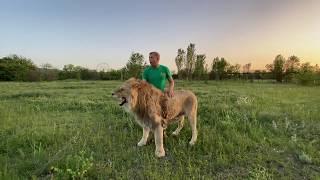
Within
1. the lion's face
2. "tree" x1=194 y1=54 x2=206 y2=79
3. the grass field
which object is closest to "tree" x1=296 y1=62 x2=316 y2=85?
"tree" x1=194 y1=54 x2=206 y2=79

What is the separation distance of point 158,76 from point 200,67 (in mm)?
38436

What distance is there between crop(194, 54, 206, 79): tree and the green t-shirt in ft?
123

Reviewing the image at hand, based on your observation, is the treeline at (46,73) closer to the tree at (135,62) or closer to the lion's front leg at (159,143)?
the tree at (135,62)

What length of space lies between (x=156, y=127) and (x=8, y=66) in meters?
46.1

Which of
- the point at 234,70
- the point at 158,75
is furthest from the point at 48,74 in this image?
the point at 158,75

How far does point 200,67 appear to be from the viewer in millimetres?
44781

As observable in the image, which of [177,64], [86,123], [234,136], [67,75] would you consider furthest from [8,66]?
[234,136]

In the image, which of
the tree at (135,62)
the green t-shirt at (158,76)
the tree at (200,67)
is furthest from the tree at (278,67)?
the green t-shirt at (158,76)

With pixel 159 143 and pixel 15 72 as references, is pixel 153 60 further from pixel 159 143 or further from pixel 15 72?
pixel 15 72

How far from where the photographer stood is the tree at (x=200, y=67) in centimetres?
4419

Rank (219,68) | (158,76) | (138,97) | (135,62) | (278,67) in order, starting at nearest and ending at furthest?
(138,97)
(158,76)
(135,62)
(278,67)
(219,68)

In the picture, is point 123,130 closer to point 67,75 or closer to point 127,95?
point 127,95

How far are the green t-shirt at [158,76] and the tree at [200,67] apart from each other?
37373 millimetres

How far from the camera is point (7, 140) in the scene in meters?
6.98
